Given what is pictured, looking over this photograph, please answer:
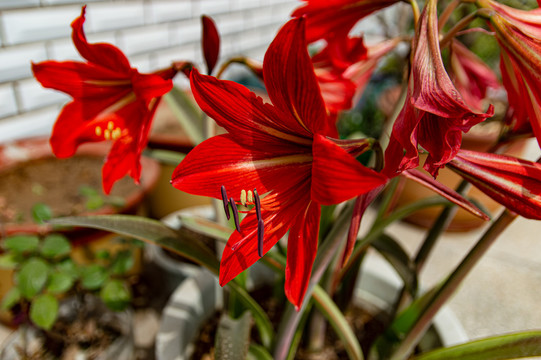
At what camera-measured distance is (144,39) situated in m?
1.62

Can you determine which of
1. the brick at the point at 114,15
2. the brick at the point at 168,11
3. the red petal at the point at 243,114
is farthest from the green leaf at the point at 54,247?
the brick at the point at 168,11

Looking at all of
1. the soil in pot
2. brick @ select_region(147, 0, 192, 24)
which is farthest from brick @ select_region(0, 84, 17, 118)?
brick @ select_region(147, 0, 192, 24)

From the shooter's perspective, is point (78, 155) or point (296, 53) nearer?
point (296, 53)

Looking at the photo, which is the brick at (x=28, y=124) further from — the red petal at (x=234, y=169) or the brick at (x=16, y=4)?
the red petal at (x=234, y=169)

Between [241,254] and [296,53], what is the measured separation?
0.56 ft

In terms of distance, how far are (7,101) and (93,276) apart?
82cm

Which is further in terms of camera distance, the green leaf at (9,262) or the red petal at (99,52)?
the green leaf at (9,262)

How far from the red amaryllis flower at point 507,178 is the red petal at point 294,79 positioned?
0.44 feet

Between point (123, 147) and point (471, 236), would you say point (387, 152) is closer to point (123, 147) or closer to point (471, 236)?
point (123, 147)

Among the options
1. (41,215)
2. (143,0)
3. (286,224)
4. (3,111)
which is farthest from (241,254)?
(143,0)

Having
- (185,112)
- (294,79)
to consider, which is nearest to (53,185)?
(185,112)

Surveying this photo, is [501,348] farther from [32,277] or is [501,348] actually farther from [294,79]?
[32,277]

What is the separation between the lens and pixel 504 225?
0.46 metres

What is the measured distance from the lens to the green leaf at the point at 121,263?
755 millimetres
